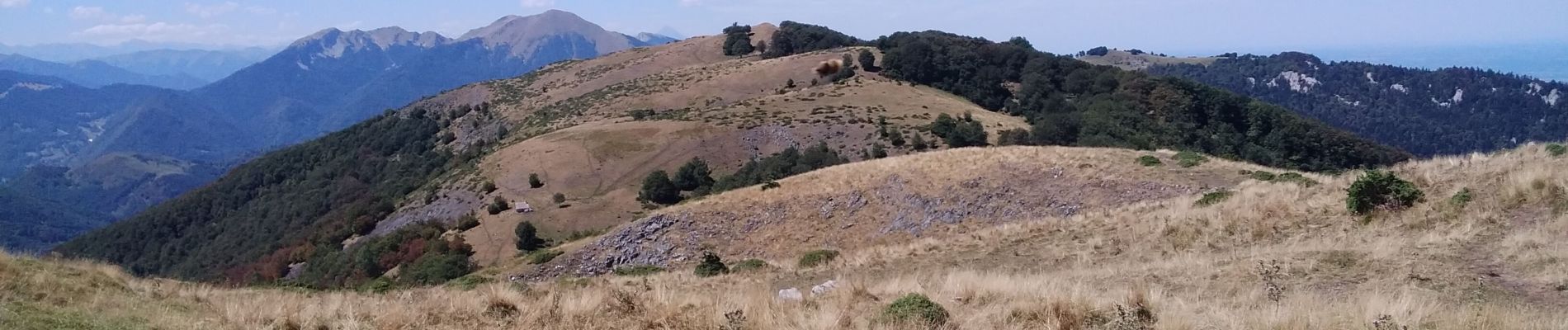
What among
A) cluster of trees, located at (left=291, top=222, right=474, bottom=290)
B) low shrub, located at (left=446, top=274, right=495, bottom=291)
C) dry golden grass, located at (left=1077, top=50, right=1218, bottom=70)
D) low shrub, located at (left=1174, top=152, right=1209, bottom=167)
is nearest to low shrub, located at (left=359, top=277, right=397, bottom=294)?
low shrub, located at (left=446, top=274, right=495, bottom=291)

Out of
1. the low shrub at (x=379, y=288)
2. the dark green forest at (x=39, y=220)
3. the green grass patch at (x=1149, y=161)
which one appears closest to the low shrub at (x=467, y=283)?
the low shrub at (x=379, y=288)

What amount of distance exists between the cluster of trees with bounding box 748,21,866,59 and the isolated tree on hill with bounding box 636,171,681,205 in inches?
2134

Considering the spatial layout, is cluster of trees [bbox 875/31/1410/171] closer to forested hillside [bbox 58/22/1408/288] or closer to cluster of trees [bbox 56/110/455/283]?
forested hillside [bbox 58/22/1408/288]

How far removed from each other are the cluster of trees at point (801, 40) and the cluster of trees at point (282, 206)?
3808 centimetres

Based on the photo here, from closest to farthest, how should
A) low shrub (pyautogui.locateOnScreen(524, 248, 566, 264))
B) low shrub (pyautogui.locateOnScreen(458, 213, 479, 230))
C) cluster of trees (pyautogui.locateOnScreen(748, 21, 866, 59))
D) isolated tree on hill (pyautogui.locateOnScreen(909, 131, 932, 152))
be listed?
low shrub (pyautogui.locateOnScreen(524, 248, 566, 264)) → low shrub (pyautogui.locateOnScreen(458, 213, 479, 230)) → isolated tree on hill (pyautogui.locateOnScreen(909, 131, 932, 152)) → cluster of trees (pyautogui.locateOnScreen(748, 21, 866, 59))

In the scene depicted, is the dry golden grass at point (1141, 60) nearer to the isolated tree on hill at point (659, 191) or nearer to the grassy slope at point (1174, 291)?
the isolated tree on hill at point (659, 191)

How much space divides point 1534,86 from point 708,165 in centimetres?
15891

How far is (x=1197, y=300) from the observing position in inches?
274

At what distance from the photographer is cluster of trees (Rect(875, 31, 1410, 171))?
2024 inches

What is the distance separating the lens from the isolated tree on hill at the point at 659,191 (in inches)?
1503

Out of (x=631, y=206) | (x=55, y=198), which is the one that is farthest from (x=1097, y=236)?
(x=55, y=198)

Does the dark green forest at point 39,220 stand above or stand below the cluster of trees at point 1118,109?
below

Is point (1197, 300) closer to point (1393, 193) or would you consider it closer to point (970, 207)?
point (1393, 193)

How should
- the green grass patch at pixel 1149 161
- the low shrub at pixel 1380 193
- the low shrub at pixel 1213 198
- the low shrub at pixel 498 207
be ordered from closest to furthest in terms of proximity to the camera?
1. the low shrub at pixel 1380 193
2. the low shrub at pixel 1213 198
3. the green grass patch at pixel 1149 161
4. the low shrub at pixel 498 207
